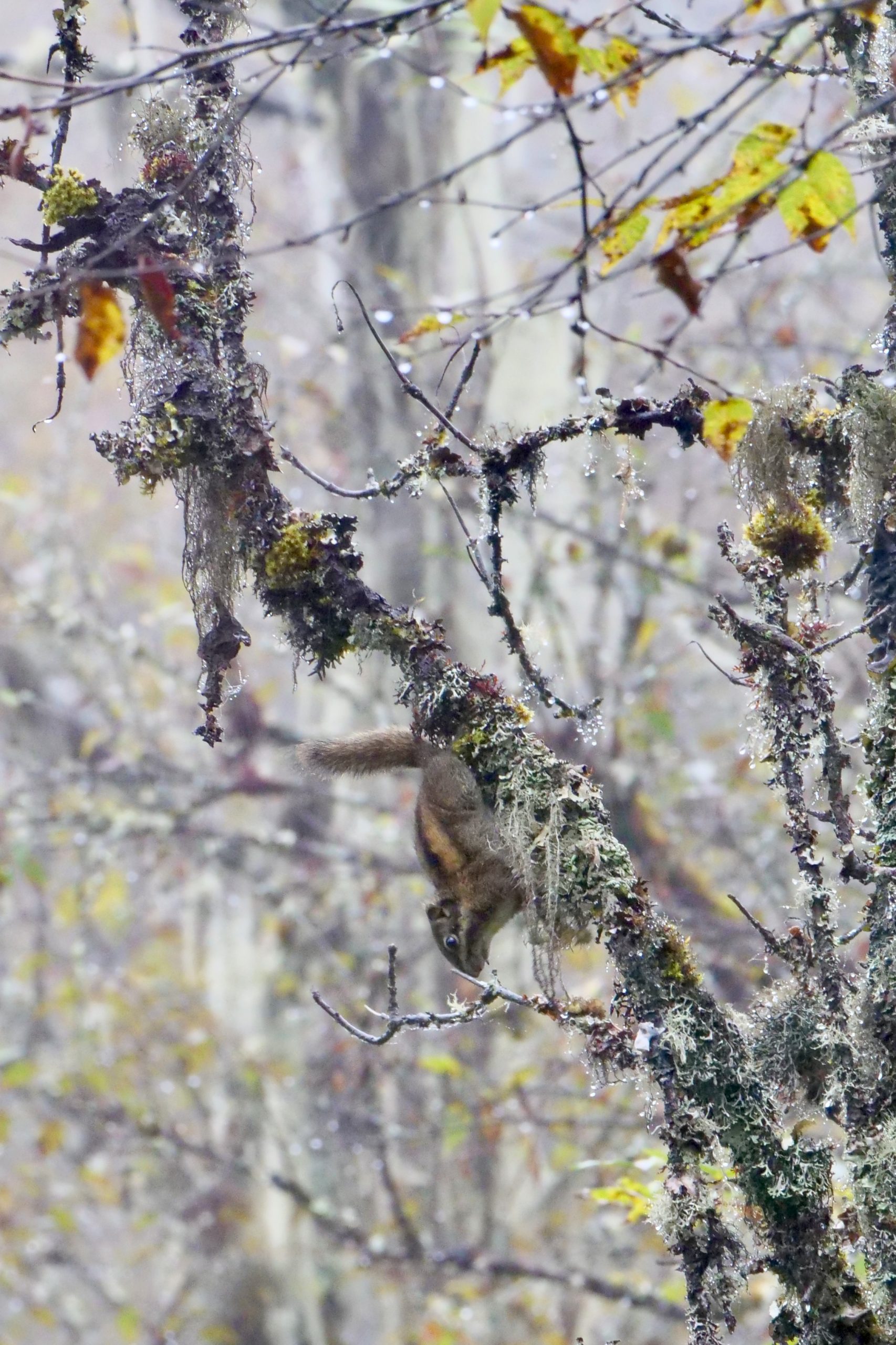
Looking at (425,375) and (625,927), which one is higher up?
(425,375)

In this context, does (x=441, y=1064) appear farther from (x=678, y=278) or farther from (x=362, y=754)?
(x=678, y=278)

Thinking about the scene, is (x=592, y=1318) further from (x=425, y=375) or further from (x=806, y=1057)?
(x=806, y=1057)

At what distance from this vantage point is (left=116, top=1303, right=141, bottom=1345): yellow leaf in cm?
543

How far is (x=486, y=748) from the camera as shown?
1.76m

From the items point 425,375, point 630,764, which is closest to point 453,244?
point 425,375

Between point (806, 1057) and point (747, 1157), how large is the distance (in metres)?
0.16

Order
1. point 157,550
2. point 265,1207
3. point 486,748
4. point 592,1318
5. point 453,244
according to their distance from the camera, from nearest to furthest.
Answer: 1. point 486,748
2. point 265,1207
3. point 453,244
4. point 592,1318
5. point 157,550

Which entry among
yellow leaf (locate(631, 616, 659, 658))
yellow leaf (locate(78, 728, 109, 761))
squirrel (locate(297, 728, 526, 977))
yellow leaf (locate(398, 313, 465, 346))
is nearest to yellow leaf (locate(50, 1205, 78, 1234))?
yellow leaf (locate(78, 728, 109, 761))

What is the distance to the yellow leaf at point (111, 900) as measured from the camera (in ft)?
20.0

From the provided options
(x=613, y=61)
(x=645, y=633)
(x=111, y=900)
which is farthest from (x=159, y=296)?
(x=111, y=900)

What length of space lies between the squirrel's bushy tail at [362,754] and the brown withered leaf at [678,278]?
81 cm

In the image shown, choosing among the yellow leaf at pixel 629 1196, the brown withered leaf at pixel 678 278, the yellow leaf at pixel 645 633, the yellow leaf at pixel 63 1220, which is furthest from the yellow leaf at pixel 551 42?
the yellow leaf at pixel 63 1220

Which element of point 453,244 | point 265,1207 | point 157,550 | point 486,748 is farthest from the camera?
point 157,550

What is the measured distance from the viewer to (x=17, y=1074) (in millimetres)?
5223
